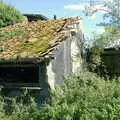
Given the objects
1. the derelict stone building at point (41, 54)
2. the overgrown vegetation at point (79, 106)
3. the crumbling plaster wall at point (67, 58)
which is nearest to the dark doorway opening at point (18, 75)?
the derelict stone building at point (41, 54)

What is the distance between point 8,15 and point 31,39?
1293 cm

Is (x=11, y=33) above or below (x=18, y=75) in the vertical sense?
above

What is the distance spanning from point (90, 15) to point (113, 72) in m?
4.25

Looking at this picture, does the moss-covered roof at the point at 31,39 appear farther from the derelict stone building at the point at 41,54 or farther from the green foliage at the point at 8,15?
the green foliage at the point at 8,15

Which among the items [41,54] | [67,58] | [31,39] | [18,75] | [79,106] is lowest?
[79,106]

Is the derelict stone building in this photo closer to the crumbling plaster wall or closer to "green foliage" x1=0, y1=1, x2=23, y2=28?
the crumbling plaster wall

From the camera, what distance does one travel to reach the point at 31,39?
19.5 meters

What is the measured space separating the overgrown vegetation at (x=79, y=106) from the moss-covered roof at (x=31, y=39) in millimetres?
3391

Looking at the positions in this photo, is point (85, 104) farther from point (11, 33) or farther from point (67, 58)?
point (11, 33)

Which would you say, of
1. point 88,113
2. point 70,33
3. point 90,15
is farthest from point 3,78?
point 88,113

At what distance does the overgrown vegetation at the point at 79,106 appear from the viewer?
1211 centimetres

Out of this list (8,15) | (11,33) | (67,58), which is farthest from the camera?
(8,15)

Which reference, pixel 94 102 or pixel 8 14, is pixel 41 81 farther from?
pixel 8 14

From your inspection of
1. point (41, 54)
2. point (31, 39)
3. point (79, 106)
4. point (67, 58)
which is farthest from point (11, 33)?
point (79, 106)
